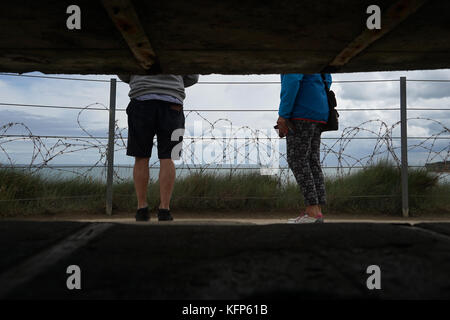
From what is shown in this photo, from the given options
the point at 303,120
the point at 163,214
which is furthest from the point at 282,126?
the point at 163,214

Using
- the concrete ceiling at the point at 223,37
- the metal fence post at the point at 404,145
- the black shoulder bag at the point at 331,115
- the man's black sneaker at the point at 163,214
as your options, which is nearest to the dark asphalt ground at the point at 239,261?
the concrete ceiling at the point at 223,37

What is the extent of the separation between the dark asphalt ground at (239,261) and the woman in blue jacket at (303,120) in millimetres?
1458

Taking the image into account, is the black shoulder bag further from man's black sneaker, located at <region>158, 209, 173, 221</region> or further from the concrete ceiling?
man's black sneaker, located at <region>158, 209, 173, 221</region>

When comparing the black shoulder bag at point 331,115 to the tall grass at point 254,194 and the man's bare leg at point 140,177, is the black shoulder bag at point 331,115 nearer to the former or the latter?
the man's bare leg at point 140,177

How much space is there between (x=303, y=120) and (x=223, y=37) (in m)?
1.52

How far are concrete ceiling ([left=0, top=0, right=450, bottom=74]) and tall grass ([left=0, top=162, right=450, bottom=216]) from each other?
3088mm

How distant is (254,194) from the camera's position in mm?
4371

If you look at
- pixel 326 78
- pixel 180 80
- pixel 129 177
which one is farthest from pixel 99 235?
pixel 129 177

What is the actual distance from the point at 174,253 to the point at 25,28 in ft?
2.69

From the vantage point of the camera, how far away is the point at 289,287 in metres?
0.57

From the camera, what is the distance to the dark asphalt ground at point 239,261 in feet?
1.83

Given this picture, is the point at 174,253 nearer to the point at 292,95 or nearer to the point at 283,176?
the point at 292,95

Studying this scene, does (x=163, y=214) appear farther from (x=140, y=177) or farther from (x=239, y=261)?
(x=239, y=261)

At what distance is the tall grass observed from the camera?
167 inches
